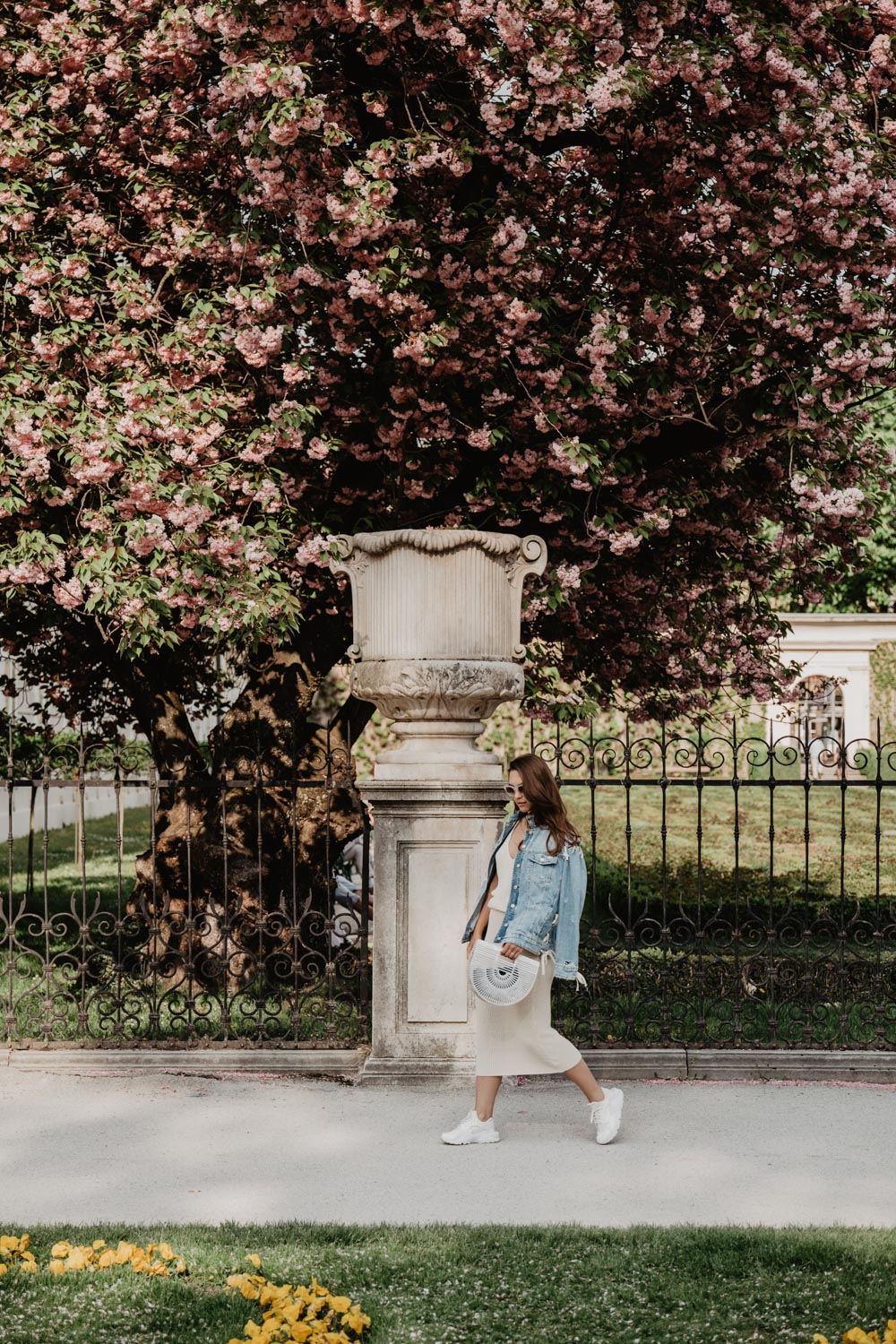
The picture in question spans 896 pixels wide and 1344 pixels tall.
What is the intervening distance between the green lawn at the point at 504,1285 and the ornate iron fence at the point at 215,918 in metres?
2.78

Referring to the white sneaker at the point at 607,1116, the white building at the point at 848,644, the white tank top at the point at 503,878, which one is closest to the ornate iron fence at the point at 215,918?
the white tank top at the point at 503,878

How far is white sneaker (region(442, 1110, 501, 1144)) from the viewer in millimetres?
6539

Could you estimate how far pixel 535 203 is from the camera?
28.2 feet

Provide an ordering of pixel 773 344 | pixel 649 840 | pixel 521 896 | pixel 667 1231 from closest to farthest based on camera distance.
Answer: pixel 667 1231 < pixel 521 896 < pixel 773 344 < pixel 649 840

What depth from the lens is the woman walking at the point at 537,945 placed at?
6.55 metres

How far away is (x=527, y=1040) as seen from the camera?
21.8 feet

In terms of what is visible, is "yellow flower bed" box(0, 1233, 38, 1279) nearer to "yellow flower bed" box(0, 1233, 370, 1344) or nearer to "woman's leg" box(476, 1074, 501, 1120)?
"yellow flower bed" box(0, 1233, 370, 1344)

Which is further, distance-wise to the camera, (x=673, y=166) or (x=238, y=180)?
(x=238, y=180)

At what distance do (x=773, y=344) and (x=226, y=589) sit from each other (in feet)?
10.7

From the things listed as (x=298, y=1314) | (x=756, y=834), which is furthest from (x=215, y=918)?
(x=756, y=834)

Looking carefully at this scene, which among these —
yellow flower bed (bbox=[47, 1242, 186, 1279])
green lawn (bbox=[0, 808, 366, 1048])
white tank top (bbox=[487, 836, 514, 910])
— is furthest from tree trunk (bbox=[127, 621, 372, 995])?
yellow flower bed (bbox=[47, 1242, 186, 1279])

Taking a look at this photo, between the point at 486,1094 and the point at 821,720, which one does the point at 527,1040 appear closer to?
the point at 486,1094

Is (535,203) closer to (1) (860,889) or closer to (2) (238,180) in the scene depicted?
(2) (238,180)

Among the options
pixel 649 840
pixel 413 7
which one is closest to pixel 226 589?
pixel 413 7
